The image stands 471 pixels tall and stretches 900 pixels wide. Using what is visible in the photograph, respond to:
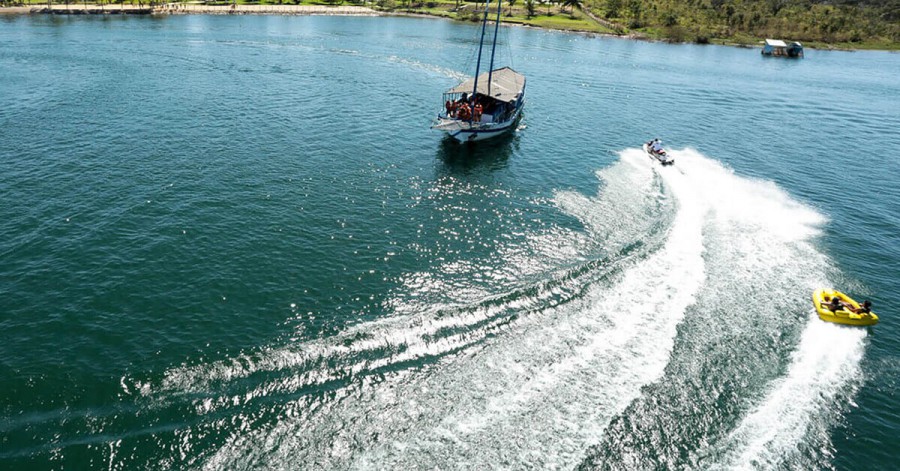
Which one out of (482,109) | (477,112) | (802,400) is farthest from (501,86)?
(802,400)

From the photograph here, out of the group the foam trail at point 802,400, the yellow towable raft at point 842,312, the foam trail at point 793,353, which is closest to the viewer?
the foam trail at point 802,400

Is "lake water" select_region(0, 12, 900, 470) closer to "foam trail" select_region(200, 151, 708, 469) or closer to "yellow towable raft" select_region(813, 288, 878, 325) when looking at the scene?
"foam trail" select_region(200, 151, 708, 469)

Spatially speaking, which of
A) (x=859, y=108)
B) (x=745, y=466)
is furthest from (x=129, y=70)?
(x=859, y=108)

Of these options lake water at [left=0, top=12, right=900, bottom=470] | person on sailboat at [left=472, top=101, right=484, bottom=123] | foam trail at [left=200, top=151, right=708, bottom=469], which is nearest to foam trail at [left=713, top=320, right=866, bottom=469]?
lake water at [left=0, top=12, right=900, bottom=470]

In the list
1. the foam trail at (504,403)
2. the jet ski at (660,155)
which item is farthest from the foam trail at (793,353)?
the jet ski at (660,155)

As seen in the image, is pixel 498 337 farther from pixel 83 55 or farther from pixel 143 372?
pixel 83 55

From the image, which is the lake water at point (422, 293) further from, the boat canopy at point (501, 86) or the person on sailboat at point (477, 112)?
the boat canopy at point (501, 86)

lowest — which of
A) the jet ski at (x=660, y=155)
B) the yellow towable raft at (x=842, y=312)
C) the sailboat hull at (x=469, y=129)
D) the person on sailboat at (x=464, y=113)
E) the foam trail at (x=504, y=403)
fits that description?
the foam trail at (x=504, y=403)
